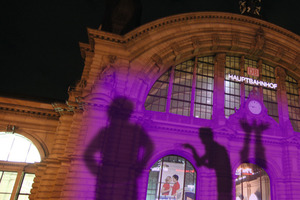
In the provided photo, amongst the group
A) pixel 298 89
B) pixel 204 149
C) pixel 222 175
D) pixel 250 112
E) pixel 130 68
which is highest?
pixel 298 89

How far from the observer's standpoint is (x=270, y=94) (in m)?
25.2

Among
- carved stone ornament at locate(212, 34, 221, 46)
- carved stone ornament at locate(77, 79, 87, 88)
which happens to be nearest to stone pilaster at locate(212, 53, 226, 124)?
carved stone ornament at locate(212, 34, 221, 46)

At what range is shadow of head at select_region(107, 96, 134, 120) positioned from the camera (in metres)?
18.1

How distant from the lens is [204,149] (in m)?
20.5

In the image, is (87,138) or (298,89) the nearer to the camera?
(87,138)

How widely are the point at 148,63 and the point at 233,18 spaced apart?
10.6 meters

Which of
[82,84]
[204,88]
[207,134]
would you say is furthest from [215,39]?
[82,84]

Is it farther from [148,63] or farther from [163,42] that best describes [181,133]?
[163,42]

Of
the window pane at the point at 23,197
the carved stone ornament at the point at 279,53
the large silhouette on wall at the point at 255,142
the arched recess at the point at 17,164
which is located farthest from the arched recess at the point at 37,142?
the carved stone ornament at the point at 279,53

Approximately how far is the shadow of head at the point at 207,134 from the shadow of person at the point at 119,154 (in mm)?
4554

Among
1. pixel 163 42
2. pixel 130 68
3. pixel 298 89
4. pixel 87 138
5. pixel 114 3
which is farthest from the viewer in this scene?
pixel 298 89

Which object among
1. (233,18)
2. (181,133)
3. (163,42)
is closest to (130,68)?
(163,42)

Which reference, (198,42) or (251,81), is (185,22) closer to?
(198,42)

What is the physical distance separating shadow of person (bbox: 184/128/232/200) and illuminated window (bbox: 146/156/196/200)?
129 centimetres
